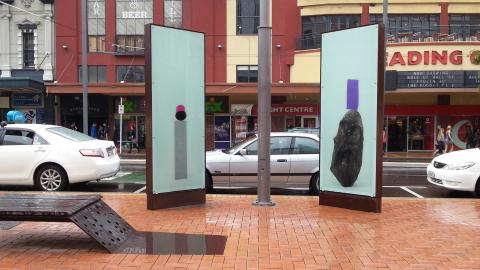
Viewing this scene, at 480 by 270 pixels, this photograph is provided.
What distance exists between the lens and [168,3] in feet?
108

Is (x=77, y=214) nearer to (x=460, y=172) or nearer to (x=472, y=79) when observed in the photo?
(x=460, y=172)

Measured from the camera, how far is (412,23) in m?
31.9

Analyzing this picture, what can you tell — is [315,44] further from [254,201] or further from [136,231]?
[136,231]

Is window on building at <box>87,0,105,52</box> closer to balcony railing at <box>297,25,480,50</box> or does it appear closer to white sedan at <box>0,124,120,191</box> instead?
balcony railing at <box>297,25,480,50</box>

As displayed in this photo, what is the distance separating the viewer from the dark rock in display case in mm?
8562

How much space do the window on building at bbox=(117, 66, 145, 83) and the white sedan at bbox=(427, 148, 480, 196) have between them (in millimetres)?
24320

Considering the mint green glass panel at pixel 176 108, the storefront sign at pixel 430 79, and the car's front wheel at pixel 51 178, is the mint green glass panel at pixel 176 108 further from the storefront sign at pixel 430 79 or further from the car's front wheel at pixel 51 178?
the storefront sign at pixel 430 79

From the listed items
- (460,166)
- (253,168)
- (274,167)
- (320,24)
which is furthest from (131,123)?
(460,166)

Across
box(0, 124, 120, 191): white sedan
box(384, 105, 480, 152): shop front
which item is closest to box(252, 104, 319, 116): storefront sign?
box(384, 105, 480, 152): shop front

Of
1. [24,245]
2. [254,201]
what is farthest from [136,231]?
[254,201]

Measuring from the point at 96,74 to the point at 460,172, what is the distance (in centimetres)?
2608

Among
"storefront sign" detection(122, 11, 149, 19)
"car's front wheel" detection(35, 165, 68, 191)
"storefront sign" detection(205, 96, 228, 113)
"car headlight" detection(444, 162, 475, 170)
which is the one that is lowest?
"car's front wheel" detection(35, 165, 68, 191)

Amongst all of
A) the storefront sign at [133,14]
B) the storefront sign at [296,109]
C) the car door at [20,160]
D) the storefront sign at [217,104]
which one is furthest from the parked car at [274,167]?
the storefront sign at [133,14]

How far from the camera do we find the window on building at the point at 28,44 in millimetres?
32812
